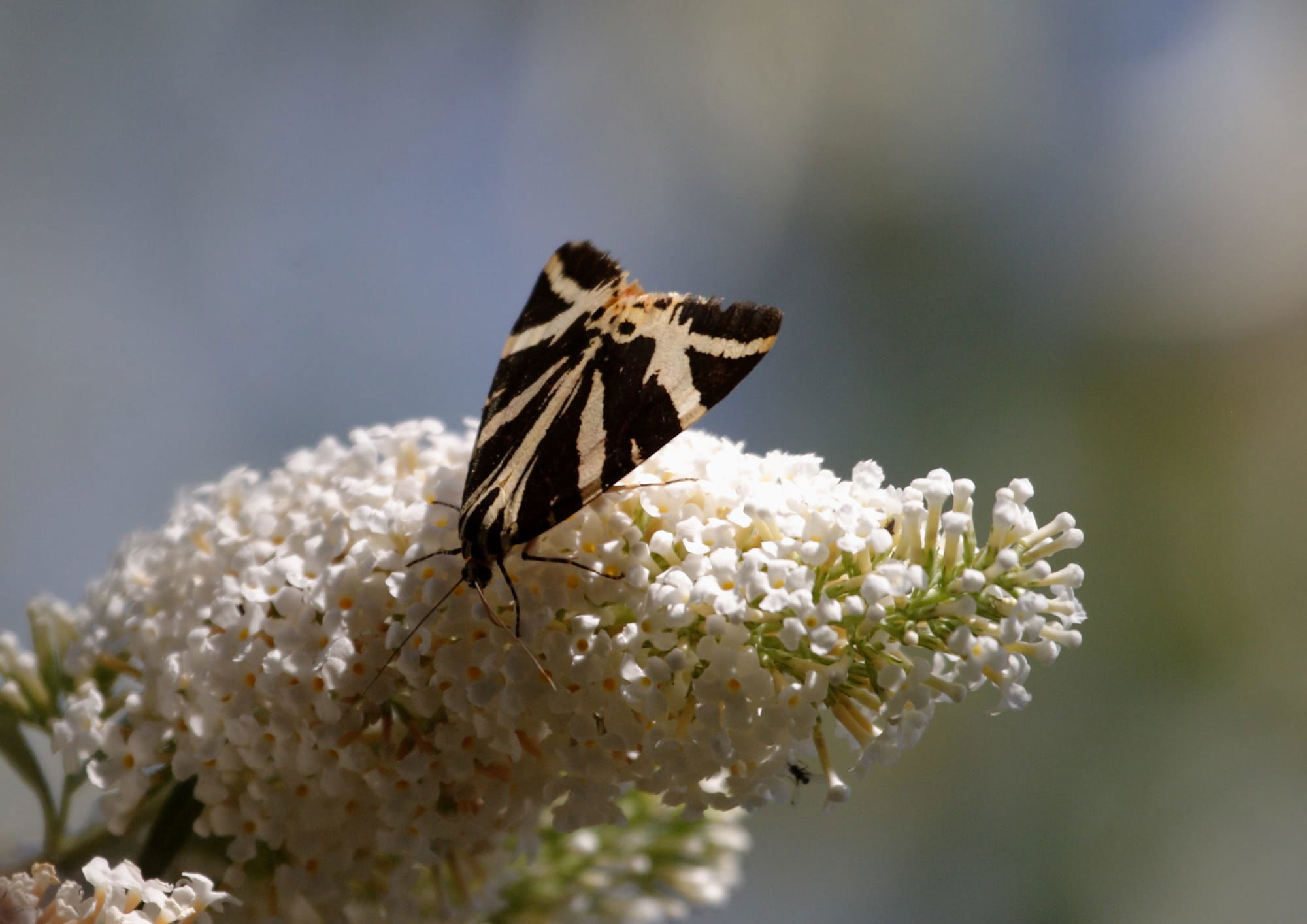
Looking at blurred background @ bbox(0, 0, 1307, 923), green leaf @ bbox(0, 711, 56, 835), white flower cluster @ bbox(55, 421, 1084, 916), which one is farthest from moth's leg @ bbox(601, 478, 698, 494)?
blurred background @ bbox(0, 0, 1307, 923)

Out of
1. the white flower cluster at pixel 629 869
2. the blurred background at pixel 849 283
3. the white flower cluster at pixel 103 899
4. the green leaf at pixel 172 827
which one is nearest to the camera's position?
the white flower cluster at pixel 103 899

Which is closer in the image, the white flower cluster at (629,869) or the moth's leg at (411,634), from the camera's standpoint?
the moth's leg at (411,634)

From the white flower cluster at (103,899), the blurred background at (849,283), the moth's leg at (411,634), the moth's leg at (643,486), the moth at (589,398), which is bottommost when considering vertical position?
the white flower cluster at (103,899)

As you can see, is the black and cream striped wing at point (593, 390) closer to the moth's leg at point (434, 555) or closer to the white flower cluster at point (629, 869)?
the moth's leg at point (434, 555)

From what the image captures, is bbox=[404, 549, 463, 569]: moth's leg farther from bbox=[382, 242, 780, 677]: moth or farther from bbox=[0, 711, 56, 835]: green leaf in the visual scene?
bbox=[0, 711, 56, 835]: green leaf

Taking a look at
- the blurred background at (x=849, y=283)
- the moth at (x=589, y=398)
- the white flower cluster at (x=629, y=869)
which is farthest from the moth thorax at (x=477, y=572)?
the blurred background at (x=849, y=283)

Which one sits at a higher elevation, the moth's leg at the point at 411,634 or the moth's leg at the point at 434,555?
the moth's leg at the point at 434,555
